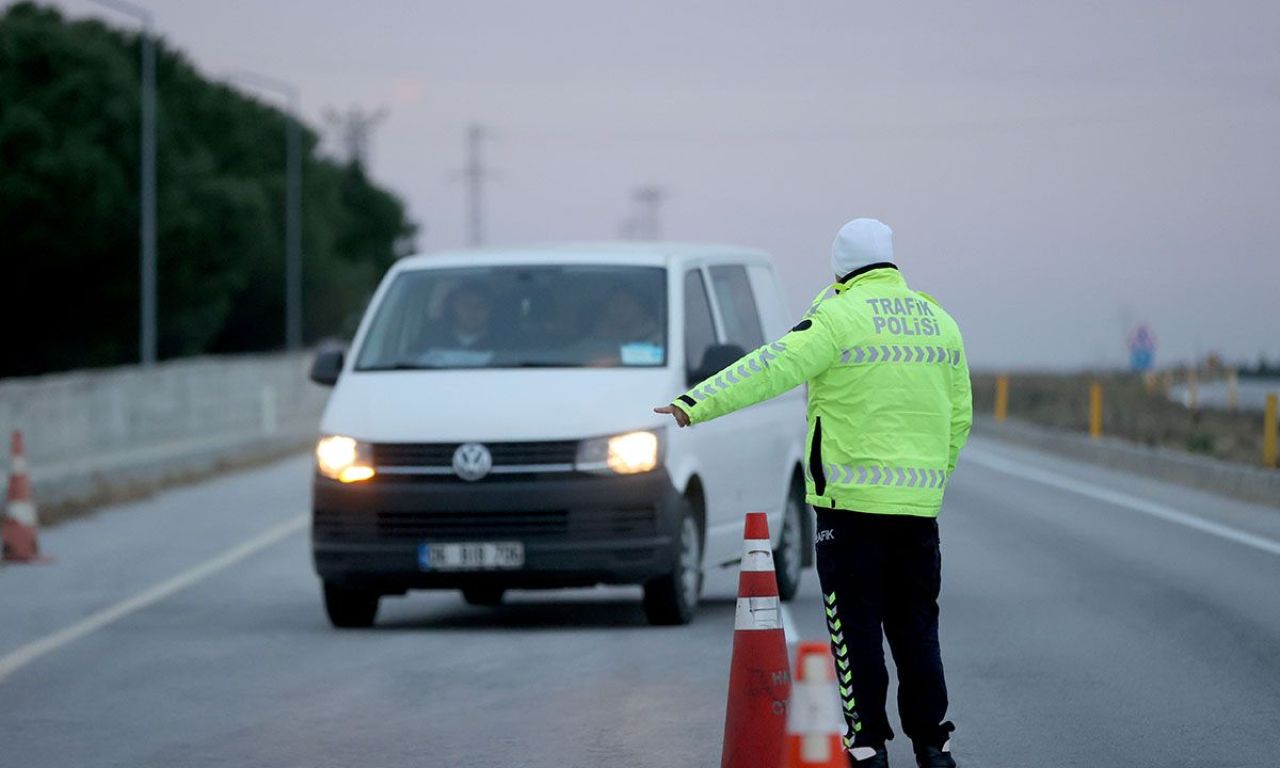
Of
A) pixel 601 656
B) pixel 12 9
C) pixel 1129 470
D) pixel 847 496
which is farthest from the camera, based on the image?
pixel 12 9

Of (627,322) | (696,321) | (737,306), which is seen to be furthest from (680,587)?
(737,306)

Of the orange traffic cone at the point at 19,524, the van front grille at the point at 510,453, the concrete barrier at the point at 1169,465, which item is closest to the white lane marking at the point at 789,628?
the van front grille at the point at 510,453

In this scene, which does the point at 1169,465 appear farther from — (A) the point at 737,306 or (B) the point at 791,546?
(A) the point at 737,306

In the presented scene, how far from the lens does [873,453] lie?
311 inches

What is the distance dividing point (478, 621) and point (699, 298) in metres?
2.17

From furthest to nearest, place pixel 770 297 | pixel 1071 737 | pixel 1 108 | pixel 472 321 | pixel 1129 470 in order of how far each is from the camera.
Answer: pixel 1 108, pixel 1129 470, pixel 770 297, pixel 472 321, pixel 1071 737

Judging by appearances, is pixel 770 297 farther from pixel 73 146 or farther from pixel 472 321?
pixel 73 146

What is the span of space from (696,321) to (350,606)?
2434 millimetres

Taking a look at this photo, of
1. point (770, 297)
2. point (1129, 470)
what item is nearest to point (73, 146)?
point (1129, 470)

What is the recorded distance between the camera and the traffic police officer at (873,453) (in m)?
7.88

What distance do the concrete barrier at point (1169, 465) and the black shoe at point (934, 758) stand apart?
16.2 metres

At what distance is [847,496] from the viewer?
793 centimetres

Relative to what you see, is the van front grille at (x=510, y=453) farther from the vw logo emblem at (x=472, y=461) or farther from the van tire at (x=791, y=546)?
the van tire at (x=791, y=546)

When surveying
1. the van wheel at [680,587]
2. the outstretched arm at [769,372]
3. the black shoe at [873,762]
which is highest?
the outstretched arm at [769,372]
